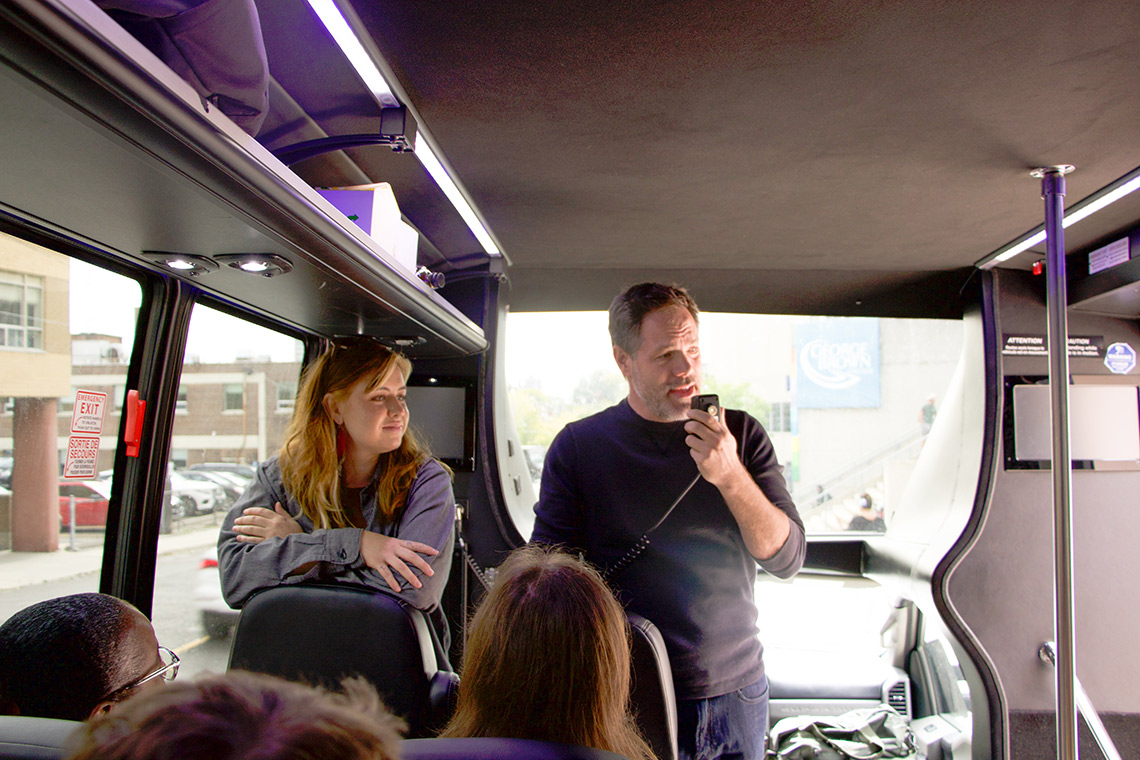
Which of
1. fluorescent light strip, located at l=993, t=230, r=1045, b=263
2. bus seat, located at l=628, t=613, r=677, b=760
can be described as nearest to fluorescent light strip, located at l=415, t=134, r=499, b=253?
bus seat, located at l=628, t=613, r=677, b=760

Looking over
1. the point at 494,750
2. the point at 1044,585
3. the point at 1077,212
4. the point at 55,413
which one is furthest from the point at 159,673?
the point at 1044,585

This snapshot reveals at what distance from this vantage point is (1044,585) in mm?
3445

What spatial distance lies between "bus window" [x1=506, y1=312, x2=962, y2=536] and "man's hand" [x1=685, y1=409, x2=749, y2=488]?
1.68m

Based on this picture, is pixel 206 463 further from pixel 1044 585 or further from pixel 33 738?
pixel 1044 585

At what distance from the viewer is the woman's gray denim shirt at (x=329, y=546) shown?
6.74ft

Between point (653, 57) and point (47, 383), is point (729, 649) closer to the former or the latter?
point (653, 57)

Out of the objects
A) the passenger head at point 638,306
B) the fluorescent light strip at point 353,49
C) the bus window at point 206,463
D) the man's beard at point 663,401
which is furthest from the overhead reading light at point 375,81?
the man's beard at point 663,401

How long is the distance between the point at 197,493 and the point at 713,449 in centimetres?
173

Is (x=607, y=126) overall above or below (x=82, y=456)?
above

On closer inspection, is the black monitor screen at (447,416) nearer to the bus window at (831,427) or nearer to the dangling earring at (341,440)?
the bus window at (831,427)

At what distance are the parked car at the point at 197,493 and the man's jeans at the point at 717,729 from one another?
A: 5.48 ft

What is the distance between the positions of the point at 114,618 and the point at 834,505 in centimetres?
357

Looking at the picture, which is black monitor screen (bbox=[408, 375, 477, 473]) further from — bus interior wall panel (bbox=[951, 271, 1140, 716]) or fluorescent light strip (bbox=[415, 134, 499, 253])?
bus interior wall panel (bbox=[951, 271, 1140, 716])

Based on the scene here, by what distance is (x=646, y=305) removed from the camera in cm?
217
